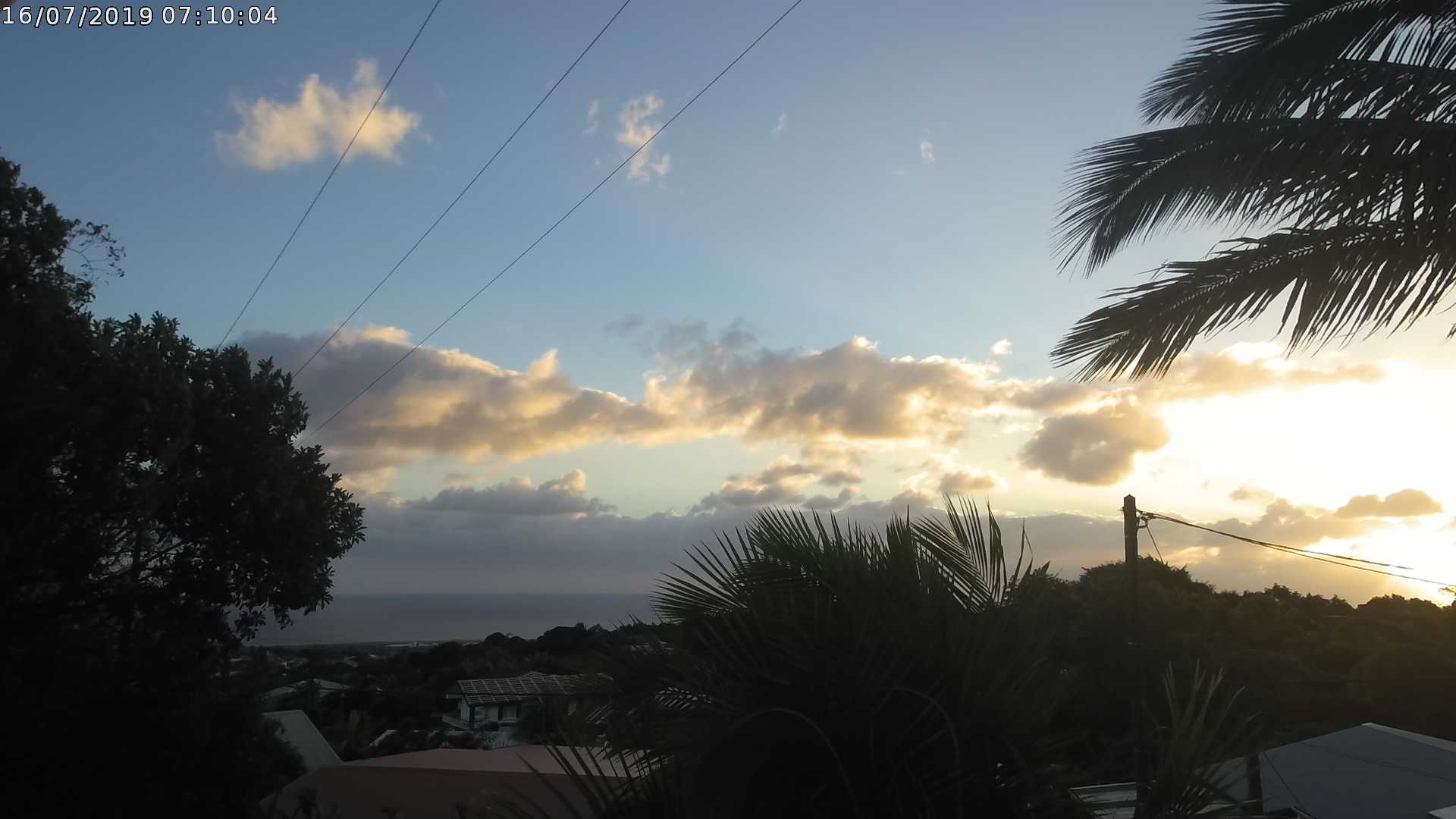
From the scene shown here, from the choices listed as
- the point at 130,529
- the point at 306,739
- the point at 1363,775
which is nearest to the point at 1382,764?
the point at 1363,775

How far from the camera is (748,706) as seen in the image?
13.1 ft

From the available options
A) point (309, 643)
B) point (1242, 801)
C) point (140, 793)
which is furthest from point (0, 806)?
point (309, 643)

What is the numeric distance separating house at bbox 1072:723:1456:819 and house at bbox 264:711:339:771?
16.0 m

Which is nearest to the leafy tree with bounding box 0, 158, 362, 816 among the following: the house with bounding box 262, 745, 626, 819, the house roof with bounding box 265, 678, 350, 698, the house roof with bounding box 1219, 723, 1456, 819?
the house with bounding box 262, 745, 626, 819

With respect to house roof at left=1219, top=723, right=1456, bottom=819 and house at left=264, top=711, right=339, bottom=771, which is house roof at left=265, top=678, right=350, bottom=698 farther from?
house roof at left=1219, top=723, right=1456, bottom=819

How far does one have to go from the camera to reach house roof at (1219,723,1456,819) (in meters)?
11.3

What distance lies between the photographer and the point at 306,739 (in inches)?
785

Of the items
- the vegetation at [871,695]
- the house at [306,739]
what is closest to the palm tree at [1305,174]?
the vegetation at [871,695]

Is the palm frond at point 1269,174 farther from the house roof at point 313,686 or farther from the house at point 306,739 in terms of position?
the house roof at point 313,686

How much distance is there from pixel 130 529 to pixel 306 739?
9596 millimetres

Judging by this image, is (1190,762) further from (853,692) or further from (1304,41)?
(1304,41)

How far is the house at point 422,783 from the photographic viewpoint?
1002 centimetres

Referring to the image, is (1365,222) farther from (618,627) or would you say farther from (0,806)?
(0,806)

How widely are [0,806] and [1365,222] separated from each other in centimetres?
1226
